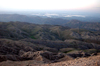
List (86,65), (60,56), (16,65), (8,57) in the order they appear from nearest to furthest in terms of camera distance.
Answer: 1. (86,65)
2. (16,65)
3. (8,57)
4. (60,56)

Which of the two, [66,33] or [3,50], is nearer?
[3,50]

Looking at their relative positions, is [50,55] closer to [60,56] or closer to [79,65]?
[60,56]

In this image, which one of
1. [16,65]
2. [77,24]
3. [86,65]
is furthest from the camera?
[77,24]

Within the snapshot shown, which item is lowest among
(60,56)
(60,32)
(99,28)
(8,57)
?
(99,28)

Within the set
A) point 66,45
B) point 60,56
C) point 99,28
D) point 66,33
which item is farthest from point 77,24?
point 60,56

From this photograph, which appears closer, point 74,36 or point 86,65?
point 86,65

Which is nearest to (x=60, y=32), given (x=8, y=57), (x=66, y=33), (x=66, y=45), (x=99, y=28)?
(x=66, y=33)

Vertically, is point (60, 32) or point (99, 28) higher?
point (60, 32)

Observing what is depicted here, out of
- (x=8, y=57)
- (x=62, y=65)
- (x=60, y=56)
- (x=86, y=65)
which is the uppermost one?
(x=86, y=65)

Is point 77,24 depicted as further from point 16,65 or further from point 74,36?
point 16,65
